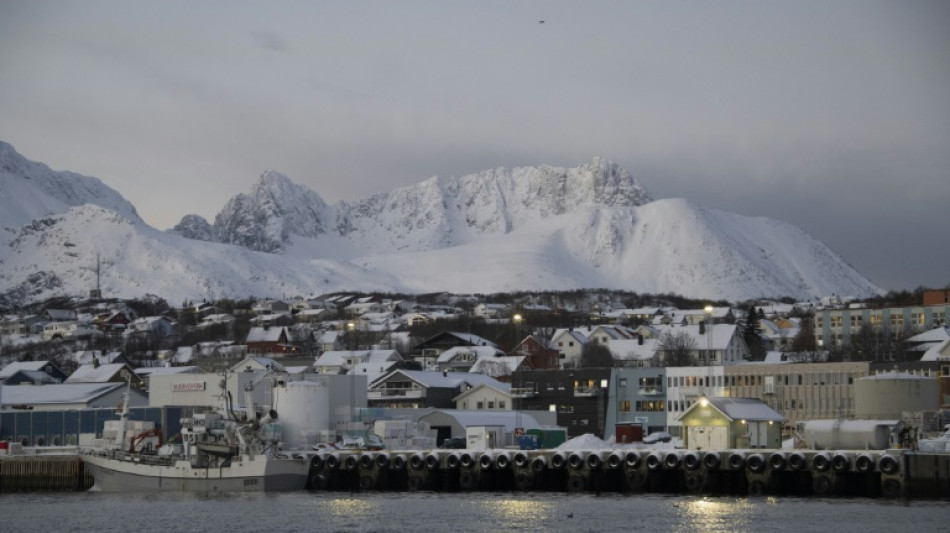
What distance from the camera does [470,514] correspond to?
67312 mm

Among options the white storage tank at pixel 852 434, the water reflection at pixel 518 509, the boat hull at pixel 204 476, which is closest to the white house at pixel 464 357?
the boat hull at pixel 204 476

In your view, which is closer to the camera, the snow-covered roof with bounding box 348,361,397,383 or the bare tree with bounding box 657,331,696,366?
the snow-covered roof with bounding box 348,361,397,383

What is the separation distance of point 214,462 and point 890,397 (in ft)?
122

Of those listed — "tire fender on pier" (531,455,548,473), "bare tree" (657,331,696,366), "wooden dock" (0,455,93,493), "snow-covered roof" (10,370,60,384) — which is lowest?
"wooden dock" (0,455,93,493)

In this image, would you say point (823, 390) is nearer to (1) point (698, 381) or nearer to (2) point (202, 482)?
(1) point (698, 381)

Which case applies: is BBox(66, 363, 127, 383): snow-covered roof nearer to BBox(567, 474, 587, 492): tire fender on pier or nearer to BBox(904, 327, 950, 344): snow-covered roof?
BBox(904, 327, 950, 344): snow-covered roof

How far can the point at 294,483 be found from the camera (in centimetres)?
8175

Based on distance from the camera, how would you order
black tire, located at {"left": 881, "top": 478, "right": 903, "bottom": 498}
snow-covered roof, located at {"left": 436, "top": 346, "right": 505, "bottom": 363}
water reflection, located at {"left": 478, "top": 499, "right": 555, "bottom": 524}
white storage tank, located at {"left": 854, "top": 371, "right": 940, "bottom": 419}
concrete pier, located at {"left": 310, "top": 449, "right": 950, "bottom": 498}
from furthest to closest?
snow-covered roof, located at {"left": 436, "top": 346, "right": 505, "bottom": 363}, white storage tank, located at {"left": 854, "top": 371, "right": 940, "bottom": 419}, concrete pier, located at {"left": 310, "top": 449, "right": 950, "bottom": 498}, black tire, located at {"left": 881, "top": 478, "right": 903, "bottom": 498}, water reflection, located at {"left": 478, "top": 499, "right": 555, "bottom": 524}

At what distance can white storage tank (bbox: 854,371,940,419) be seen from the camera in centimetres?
8500

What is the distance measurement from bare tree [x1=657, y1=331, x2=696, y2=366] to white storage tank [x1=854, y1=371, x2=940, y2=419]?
61.4 meters

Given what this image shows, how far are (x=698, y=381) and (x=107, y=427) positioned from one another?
49991 mm

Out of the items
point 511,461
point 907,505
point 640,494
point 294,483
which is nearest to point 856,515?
point 907,505

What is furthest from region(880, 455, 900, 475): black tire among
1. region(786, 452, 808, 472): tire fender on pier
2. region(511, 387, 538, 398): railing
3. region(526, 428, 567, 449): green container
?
region(511, 387, 538, 398): railing

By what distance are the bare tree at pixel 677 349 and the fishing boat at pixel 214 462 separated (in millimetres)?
70980
